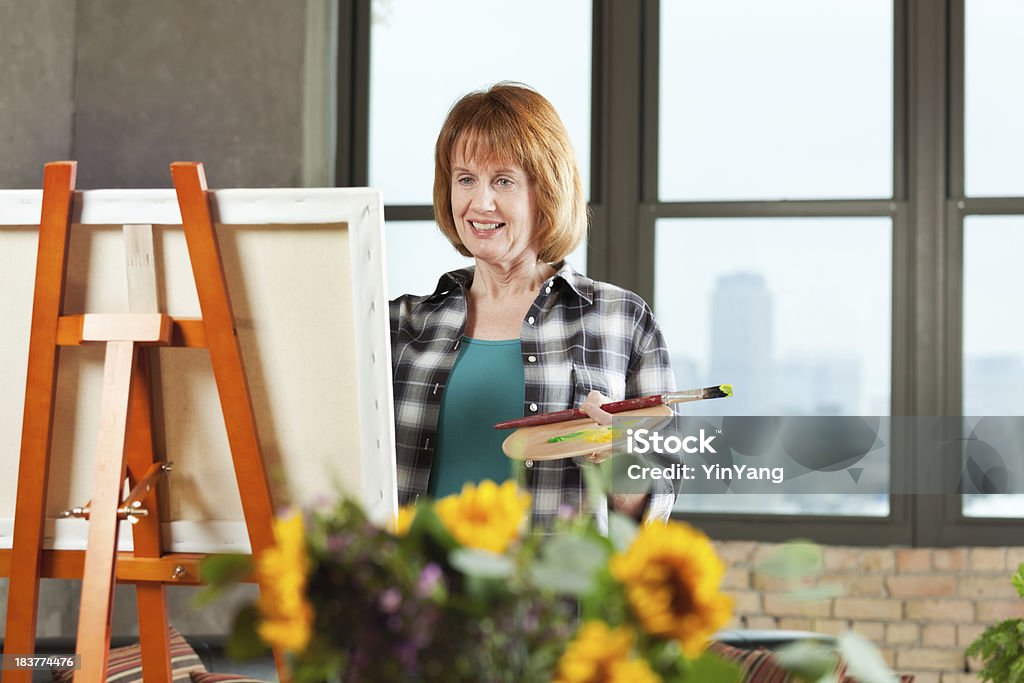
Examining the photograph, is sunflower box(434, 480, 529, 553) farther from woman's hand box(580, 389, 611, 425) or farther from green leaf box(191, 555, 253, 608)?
woman's hand box(580, 389, 611, 425)

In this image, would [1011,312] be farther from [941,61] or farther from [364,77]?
[364,77]

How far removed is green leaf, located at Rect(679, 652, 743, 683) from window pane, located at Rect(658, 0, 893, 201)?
3.12 metres

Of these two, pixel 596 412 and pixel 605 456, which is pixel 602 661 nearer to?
pixel 596 412

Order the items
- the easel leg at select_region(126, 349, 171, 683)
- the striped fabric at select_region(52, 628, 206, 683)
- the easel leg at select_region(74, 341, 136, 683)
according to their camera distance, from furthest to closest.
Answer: the striped fabric at select_region(52, 628, 206, 683) < the easel leg at select_region(126, 349, 171, 683) < the easel leg at select_region(74, 341, 136, 683)

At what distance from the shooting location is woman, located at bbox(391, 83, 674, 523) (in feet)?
5.94

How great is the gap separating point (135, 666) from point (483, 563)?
1.82 meters

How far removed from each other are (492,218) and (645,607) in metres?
1.35

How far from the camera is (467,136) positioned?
1846 millimetres

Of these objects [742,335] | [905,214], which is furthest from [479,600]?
[905,214]

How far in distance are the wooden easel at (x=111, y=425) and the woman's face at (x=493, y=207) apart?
1.92 feet

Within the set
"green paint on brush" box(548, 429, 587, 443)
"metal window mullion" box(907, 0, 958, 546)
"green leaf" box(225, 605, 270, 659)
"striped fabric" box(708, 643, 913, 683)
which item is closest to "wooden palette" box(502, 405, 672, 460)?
"green paint on brush" box(548, 429, 587, 443)

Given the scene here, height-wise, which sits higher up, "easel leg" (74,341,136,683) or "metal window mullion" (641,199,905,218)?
"metal window mullion" (641,199,905,218)

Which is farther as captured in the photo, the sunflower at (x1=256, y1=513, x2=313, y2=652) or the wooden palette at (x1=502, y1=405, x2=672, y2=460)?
the wooden palette at (x1=502, y1=405, x2=672, y2=460)

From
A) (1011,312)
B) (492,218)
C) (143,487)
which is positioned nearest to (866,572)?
(1011,312)
